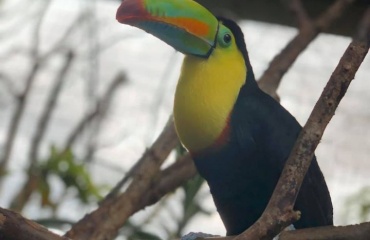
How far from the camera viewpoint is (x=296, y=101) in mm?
2713

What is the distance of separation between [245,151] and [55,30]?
68.4 inches

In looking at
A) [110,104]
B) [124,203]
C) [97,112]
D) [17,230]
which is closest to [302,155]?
[17,230]

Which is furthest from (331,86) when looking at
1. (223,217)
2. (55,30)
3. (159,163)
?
(55,30)

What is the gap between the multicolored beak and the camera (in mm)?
1118

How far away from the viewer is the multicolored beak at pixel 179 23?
1118 mm

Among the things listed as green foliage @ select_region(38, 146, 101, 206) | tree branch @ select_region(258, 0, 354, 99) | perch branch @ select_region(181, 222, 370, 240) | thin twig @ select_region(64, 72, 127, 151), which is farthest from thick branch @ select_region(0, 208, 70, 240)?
thin twig @ select_region(64, 72, 127, 151)

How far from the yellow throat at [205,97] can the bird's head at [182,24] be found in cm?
2

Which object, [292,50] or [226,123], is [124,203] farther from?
[292,50]

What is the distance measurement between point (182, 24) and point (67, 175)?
855mm

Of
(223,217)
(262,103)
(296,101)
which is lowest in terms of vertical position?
(223,217)

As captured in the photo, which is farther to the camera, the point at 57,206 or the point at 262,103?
the point at 57,206

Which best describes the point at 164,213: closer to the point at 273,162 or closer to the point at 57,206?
the point at 57,206

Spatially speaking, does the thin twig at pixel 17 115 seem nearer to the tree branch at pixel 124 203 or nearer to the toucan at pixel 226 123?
the tree branch at pixel 124 203

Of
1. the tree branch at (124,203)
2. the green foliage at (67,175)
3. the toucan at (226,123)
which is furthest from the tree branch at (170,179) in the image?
the green foliage at (67,175)
